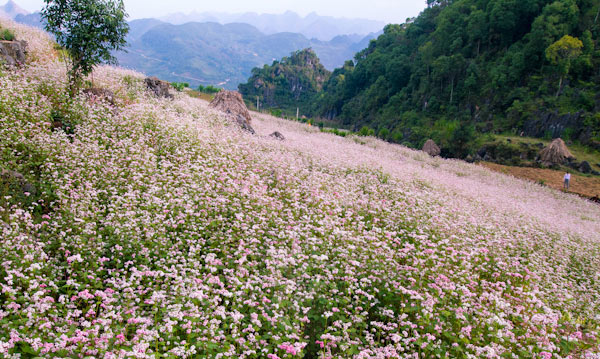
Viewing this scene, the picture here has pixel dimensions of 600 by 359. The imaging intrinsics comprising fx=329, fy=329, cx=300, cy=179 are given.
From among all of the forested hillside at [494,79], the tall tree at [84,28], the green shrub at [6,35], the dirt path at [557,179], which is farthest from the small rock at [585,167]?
the green shrub at [6,35]

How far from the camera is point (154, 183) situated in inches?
282

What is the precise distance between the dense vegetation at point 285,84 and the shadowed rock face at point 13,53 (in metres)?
149

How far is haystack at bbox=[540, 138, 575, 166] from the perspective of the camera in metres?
34.5

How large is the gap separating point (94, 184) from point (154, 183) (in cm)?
111

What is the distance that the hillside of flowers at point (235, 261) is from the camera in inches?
143

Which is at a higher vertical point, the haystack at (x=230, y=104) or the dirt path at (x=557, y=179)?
the haystack at (x=230, y=104)

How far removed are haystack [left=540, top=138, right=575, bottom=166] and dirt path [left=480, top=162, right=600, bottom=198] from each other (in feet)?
7.20

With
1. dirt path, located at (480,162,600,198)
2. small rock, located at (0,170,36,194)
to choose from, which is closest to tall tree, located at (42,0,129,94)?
small rock, located at (0,170,36,194)

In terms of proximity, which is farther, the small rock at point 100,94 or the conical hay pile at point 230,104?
the conical hay pile at point 230,104

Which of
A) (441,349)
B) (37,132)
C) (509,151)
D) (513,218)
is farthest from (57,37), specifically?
(509,151)

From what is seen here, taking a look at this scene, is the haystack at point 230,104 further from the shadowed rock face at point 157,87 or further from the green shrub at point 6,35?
the green shrub at point 6,35

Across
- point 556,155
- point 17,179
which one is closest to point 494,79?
point 556,155

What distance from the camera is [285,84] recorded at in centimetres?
17925

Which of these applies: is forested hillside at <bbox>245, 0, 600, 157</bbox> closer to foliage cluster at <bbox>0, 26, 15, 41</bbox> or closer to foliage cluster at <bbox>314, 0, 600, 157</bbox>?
foliage cluster at <bbox>314, 0, 600, 157</bbox>
